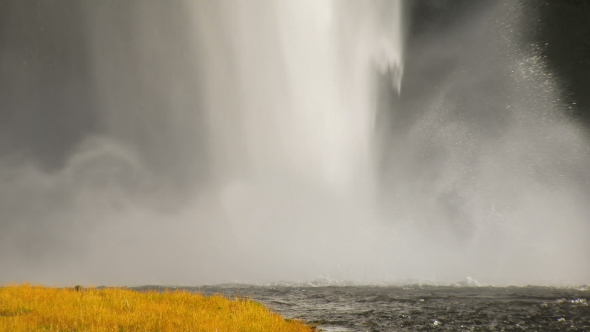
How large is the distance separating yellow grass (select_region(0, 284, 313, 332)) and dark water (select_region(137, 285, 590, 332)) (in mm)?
2832

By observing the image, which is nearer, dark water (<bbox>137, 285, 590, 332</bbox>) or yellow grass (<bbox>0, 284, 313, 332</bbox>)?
yellow grass (<bbox>0, 284, 313, 332</bbox>)

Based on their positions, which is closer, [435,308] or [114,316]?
[114,316]

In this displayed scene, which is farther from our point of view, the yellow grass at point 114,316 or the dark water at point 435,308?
the dark water at point 435,308

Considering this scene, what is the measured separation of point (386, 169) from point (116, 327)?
2084 inches

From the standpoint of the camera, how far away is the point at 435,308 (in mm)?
20266

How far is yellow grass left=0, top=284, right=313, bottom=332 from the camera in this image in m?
12.6

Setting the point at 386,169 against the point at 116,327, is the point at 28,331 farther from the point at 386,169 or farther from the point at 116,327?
the point at 386,169

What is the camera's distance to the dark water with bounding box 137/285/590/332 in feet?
53.3

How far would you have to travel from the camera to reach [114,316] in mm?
13969

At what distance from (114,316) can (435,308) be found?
14225mm

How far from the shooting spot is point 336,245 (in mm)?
46250

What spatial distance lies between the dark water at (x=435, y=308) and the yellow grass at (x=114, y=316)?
283 cm

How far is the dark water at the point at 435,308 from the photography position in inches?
640

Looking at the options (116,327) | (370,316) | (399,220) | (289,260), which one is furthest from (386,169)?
(116,327)
